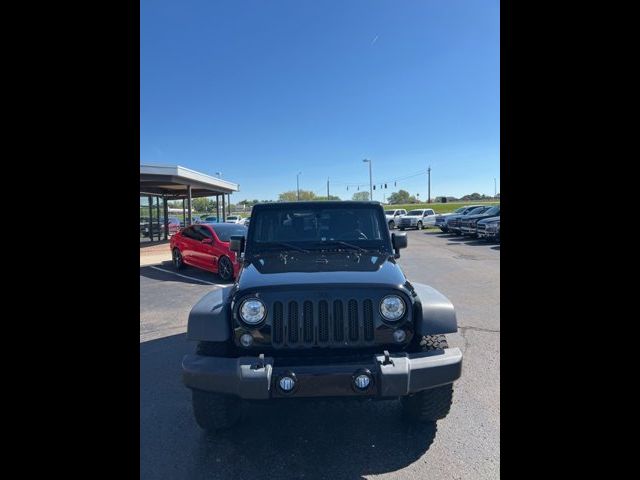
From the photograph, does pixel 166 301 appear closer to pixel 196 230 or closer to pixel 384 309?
pixel 196 230

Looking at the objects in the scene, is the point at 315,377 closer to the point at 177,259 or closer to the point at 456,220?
the point at 177,259

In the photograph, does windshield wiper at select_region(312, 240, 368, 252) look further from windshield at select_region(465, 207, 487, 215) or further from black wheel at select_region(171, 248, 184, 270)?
windshield at select_region(465, 207, 487, 215)

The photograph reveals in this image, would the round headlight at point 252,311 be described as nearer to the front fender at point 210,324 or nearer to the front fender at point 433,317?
the front fender at point 210,324

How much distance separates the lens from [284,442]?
2682mm

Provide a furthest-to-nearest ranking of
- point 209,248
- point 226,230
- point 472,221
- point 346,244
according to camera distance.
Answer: point 472,221 → point 226,230 → point 209,248 → point 346,244

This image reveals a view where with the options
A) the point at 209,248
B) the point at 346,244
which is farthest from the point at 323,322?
the point at 209,248

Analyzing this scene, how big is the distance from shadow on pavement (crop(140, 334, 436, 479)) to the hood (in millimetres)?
852

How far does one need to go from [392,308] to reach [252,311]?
98cm

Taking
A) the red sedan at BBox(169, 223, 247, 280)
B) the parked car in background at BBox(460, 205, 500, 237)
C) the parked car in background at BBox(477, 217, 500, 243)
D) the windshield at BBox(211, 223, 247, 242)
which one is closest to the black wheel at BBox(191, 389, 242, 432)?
the red sedan at BBox(169, 223, 247, 280)

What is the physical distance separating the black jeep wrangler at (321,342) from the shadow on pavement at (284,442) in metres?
0.18

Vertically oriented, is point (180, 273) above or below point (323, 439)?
above
